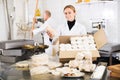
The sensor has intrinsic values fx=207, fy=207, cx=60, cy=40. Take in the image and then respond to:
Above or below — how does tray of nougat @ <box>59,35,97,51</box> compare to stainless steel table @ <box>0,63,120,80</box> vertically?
above

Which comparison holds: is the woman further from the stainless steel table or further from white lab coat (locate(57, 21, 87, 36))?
the stainless steel table

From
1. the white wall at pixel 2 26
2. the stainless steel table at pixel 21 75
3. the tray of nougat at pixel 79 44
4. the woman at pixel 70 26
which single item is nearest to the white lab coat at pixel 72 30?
the woman at pixel 70 26

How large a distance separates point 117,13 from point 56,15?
1482 mm

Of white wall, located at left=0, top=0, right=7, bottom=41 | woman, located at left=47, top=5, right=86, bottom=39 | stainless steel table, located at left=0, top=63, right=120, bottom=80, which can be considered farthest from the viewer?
white wall, located at left=0, top=0, right=7, bottom=41

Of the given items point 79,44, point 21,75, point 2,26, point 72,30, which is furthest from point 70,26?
point 2,26

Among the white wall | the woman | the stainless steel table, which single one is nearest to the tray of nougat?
the stainless steel table

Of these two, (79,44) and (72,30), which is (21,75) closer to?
(79,44)

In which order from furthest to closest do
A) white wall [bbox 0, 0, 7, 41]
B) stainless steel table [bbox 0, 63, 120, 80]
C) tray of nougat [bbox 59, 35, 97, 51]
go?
white wall [bbox 0, 0, 7, 41] → tray of nougat [bbox 59, 35, 97, 51] → stainless steel table [bbox 0, 63, 120, 80]

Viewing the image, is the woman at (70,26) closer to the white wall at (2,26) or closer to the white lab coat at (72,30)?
the white lab coat at (72,30)

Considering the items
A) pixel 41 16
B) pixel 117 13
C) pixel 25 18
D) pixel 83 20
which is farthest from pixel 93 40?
pixel 41 16

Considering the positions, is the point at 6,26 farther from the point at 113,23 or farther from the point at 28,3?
the point at 113,23

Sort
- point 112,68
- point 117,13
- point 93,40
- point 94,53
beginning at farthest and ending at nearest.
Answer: point 117,13 < point 93,40 < point 94,53 < point 112,68

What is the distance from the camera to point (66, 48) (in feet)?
5.16

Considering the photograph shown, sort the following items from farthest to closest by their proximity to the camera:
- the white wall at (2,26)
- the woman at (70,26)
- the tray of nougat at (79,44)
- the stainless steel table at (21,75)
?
the white wall at (2,26), the woman at (70,26), the tray of nougat at (79,44), the stainless steel table at (21,75)
